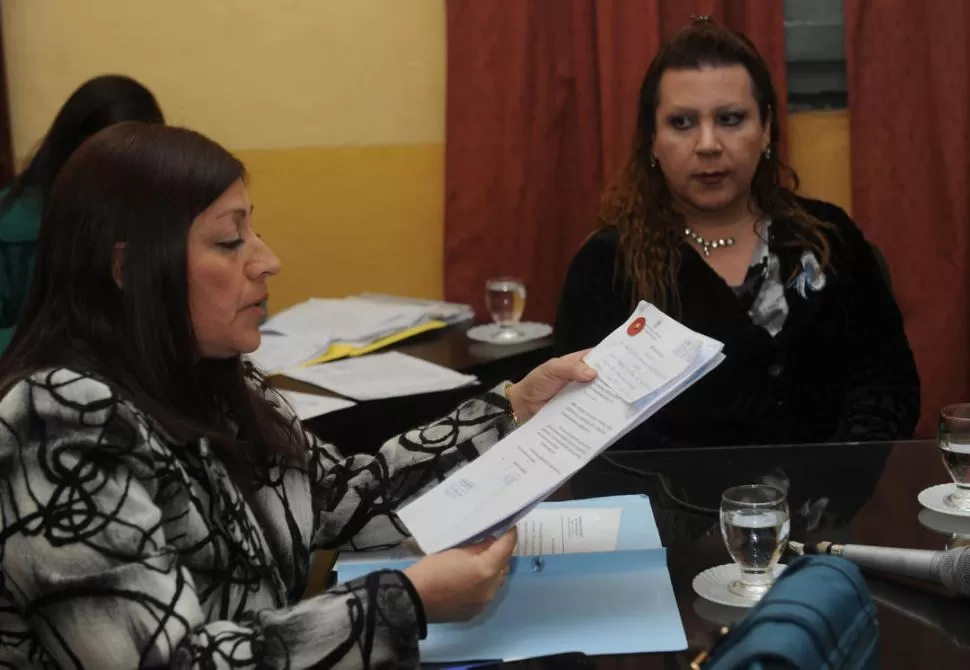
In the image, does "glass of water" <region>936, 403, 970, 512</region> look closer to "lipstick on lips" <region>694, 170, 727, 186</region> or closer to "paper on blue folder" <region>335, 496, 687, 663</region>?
"paper on blue folder" <region>335, 496, 687, 663</region>

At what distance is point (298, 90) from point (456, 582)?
6.60 feet

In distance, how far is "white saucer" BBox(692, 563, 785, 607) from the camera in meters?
1.05

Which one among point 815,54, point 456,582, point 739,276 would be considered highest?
point 815,54

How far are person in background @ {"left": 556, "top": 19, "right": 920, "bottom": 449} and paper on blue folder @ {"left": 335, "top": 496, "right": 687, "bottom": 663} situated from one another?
2.12ft

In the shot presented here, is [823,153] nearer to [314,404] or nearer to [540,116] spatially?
[540,116]

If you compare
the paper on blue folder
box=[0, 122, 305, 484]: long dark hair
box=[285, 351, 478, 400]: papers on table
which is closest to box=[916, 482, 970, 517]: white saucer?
the paper on blue folder

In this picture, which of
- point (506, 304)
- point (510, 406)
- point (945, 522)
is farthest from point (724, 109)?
point (945, 522)

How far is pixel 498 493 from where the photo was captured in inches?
43.5

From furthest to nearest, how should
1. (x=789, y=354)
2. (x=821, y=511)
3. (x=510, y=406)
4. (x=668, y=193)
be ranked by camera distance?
(x=668, y=193) → (x=789, y=354) → (x=510, y=406) → (x=821, y=511)

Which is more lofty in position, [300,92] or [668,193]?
[300,92]

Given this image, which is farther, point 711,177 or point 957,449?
point 711,177

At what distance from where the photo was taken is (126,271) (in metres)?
1.08

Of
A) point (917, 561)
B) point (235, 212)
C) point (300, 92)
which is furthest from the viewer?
point (300, 92)

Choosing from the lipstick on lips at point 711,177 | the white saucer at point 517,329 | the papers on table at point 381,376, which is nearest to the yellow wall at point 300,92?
the white saucer at point 517,329
